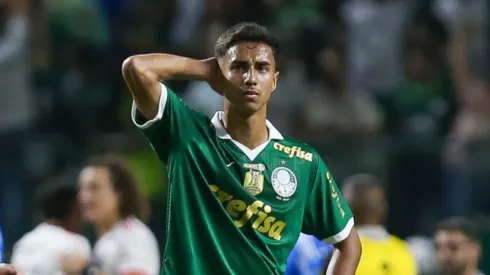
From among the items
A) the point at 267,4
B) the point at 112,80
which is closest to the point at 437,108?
the point at 267,4

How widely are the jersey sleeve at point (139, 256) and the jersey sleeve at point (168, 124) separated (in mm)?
1969

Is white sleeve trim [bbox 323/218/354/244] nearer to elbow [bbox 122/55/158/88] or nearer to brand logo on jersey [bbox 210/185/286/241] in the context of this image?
brand logo on jersey [bbox 210/185/286/241]

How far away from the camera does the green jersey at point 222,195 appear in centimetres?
462

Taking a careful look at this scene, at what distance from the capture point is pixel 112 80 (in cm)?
1025

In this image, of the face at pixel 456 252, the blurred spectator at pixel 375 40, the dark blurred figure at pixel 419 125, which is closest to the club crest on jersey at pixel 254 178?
the face at pixel 456 252

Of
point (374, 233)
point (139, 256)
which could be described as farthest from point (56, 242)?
point (374, 233)

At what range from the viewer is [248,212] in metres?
4.69

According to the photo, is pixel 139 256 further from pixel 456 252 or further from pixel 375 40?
pixel 375 40

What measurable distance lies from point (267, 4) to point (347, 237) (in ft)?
20.0

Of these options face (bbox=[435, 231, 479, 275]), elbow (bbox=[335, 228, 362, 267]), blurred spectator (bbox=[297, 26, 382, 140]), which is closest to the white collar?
elbow (bbox=[335, 228, 362, 267])

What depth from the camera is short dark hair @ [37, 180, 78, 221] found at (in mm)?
6828

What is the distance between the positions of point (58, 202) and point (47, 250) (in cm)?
40

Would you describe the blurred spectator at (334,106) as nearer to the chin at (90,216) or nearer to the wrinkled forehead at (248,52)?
the chin at (90,216)

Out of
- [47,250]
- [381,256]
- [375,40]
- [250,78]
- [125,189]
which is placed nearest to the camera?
[250,78]
